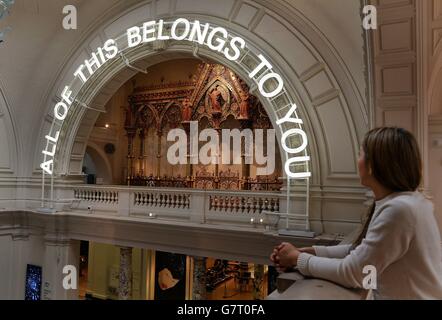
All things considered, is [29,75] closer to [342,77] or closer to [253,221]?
[253,221]

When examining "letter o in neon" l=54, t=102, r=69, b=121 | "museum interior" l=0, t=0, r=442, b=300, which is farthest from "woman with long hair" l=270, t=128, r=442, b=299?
"letter o in neon" l=54, t=102, r=69, b=121

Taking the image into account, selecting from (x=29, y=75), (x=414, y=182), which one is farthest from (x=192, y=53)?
(x=414, y=182)

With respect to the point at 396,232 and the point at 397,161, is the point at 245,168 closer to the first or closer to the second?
the point at 397,161

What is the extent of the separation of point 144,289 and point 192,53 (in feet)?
26.2

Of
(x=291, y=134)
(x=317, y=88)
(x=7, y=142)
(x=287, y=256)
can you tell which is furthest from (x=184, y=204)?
(x=287, y=256)

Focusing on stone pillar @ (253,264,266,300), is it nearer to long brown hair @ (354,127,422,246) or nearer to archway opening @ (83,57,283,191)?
archway opening @ (83,57,283,191)

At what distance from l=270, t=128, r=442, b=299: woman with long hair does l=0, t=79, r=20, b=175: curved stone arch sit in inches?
452

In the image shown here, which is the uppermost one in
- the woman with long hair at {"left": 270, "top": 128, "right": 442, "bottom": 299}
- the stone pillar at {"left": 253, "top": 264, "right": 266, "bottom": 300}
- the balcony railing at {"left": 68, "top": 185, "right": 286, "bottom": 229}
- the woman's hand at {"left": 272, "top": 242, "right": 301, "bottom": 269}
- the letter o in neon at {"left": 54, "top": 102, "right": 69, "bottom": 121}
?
the letter o in neon at {"left": 54, "top": 102, "right": 69, "bottom": 121}

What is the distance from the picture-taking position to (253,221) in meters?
7.77

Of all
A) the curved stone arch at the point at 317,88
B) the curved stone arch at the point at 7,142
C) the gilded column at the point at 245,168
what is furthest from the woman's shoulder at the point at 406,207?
the curved stone arch at the point at 7,142

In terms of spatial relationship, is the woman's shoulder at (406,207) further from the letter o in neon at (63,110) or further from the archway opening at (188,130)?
the letter o in neon at (63,110)

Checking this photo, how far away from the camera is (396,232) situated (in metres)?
1.31

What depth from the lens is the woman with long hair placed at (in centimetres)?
132

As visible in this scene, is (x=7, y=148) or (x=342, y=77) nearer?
(x=342, y=77)
